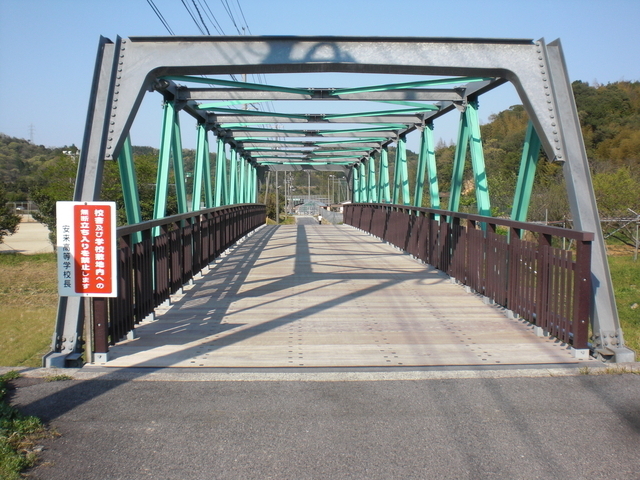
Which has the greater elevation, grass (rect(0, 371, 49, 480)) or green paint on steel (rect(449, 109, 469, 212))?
green paint on steel (rect(449, 109, 469, 212))

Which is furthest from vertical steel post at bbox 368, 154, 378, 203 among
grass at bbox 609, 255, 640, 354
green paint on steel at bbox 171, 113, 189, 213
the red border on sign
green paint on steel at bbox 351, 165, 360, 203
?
the red border on sign

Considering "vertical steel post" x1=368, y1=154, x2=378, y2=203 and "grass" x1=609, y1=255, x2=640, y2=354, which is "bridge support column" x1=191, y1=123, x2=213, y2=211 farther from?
"vertical steel post" x1=368, y1=154, x2=378, y2=203

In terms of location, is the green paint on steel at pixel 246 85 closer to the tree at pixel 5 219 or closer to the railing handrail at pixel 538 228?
the railing handrail at pixel 538 228

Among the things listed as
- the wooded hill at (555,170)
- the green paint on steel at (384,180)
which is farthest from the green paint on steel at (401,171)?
the wooded hill at (555,170)

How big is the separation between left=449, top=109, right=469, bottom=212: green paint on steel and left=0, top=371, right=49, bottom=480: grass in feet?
22.9

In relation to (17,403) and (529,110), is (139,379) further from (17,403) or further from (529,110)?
(529,110)

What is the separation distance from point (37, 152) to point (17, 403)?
105076 millimetres

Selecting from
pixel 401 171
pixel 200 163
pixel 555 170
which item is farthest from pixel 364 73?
pixel 555 170

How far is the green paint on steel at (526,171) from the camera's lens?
19.7ft

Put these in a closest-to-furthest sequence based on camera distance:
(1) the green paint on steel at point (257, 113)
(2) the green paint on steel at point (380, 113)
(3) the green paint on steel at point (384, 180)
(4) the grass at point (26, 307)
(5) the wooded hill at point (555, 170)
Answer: (4) the grass at point (26, 307)
(2) the green paint on steel at point (380, 113)
(1) the green paint on steel at point (257, 113)
(3) the green paint on steel at point (384, 180)
(5) the wooded hill at point (555, 170)

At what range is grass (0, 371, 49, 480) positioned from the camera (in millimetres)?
2742

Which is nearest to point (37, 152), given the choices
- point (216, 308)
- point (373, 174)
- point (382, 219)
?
point (373, 174)

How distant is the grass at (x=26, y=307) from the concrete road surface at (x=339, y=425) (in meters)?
3.82

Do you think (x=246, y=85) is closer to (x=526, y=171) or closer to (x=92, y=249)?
(x=526, y=171)
